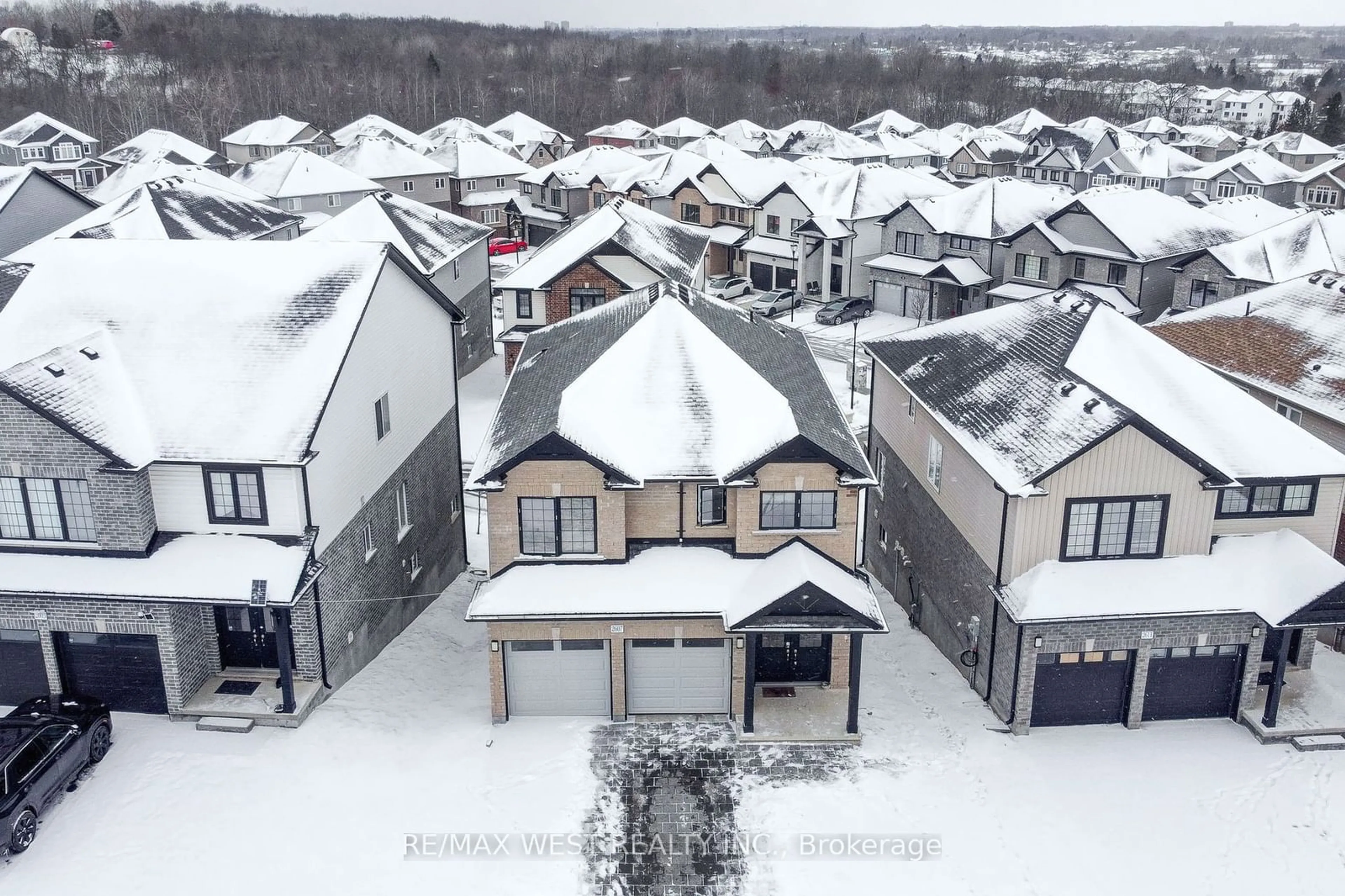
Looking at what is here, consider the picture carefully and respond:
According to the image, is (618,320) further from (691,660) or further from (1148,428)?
(1148,428)

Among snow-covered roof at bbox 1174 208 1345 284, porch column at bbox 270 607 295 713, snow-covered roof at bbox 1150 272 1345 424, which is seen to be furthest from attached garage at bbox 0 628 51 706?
snow-covered roof at bbox 1174 208 1345 284

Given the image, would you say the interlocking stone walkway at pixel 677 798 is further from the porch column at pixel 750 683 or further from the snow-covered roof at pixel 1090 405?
the snow-covered roof at pixel 1090 405

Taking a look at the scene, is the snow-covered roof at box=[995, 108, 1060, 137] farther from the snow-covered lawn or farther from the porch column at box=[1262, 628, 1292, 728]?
the snow-covered lawn

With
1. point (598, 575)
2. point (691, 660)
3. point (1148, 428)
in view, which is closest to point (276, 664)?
point (598, 575)

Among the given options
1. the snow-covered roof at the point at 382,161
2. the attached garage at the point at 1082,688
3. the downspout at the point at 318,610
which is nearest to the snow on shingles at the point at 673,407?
the downspout at the point at 318,610

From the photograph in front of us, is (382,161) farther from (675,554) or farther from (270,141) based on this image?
(675,554)
